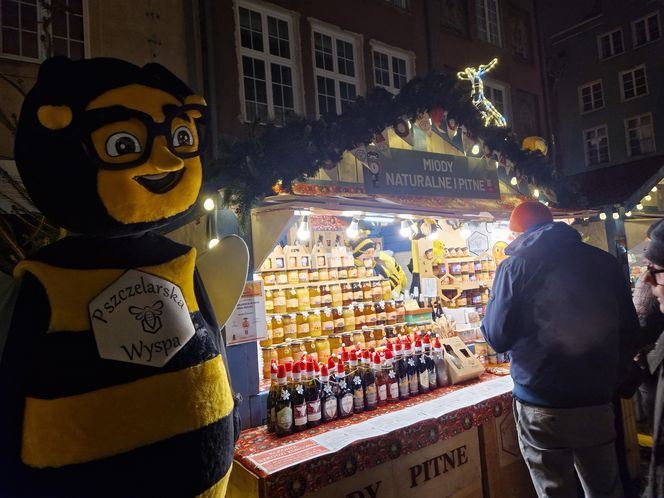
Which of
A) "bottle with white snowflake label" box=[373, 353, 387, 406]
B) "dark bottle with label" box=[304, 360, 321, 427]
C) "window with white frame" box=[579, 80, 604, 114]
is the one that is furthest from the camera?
"window with white frame" box=[579, 80, 604, 114]

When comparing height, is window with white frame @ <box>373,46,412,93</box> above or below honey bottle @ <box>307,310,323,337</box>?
above

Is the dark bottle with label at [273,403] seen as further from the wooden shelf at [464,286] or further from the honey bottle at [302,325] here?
the wooden shelf at [464,286]

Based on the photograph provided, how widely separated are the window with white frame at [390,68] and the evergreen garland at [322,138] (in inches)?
231

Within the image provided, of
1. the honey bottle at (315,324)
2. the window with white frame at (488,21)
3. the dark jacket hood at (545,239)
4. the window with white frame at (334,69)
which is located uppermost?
the window with white frame at (488,21)

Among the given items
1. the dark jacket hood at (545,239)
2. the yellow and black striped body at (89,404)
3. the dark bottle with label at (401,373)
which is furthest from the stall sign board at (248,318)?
the dark jacket hood at (545,239)

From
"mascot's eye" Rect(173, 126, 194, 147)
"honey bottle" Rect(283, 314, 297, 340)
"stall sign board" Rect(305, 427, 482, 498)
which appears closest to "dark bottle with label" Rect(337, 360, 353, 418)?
"stall sign board" Rect(305, 427, 482, 498)

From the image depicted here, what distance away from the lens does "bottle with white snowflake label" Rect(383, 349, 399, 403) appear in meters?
4.07

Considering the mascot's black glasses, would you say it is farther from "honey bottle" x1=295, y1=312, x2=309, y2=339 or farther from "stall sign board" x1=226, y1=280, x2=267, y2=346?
"honey bottle" x1=295, y1=312, x2=309, y2=339

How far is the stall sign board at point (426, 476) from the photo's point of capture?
10.2ft

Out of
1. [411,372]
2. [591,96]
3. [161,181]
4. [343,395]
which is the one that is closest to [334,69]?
[411,372]

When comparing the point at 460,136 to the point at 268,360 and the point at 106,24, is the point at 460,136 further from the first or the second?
the point at 106,24

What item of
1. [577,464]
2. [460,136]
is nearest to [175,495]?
[577,464]

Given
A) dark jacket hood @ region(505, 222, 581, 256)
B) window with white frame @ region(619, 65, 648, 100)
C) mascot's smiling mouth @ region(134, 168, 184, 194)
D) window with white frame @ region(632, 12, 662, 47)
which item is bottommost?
dark jacket hood @ region(505, 222, 581, 256)

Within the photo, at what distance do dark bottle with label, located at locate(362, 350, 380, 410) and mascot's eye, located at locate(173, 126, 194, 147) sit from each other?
8.62ft
